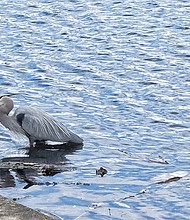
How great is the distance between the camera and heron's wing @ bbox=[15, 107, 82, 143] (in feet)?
30.9

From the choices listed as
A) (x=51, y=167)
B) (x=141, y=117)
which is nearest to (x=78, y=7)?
(x=141, y=117)

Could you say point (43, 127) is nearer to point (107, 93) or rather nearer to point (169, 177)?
point (169, 177)

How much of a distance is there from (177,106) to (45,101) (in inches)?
69.5

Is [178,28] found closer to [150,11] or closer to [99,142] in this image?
[150,11]

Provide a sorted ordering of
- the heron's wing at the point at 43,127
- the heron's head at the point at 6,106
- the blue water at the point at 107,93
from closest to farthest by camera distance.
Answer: the blue water at the point at 107,93
the heron's wing at the point at 43,127
the heron's head at the point at 6,106

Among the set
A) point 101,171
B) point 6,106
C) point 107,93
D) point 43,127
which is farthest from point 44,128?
point 107,93

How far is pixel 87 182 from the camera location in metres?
8.06

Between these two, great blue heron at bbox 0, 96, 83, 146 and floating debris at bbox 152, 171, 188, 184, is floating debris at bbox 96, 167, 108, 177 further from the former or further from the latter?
great blue heron at bbox 0, 96, 83, 146

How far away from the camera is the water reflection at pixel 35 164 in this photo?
8.17 metres

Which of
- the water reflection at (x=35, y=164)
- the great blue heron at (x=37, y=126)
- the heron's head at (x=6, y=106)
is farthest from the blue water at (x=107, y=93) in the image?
the heron's head at (x=6, y=106)

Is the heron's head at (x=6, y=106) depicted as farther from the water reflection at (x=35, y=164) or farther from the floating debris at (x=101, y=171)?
the floating debris at (x=101, y=171)

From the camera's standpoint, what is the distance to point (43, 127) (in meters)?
9.52

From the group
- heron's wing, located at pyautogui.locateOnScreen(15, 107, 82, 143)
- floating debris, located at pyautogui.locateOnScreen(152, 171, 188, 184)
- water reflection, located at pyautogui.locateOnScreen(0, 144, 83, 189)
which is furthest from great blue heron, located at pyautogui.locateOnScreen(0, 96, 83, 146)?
floating debris, located at pyautogui.locateOnScreen(152, 171, 188, 184)

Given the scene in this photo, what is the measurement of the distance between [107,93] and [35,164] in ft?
10.1
